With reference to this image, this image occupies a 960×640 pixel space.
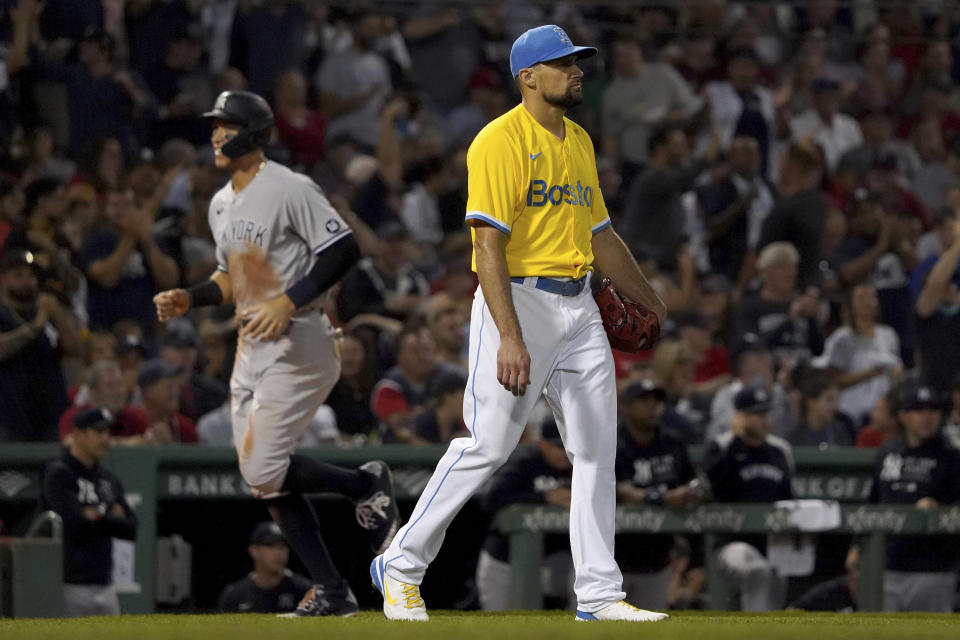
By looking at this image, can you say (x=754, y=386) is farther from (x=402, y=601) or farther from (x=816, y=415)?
(x=402, y=601)

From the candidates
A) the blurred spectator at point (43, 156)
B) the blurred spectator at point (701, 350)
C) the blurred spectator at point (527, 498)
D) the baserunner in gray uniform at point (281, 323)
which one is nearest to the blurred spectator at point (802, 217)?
the blurred spectator at point (701, 350)

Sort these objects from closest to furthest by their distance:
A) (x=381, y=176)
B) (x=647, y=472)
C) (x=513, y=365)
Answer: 1. (x=513, y=365)
2. (x=647, y=472)
3. (x=381, y=176)

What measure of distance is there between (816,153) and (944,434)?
424cm

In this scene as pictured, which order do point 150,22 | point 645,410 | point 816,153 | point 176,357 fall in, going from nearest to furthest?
point 645,410, point 176,357, point 150,22, point 816,153

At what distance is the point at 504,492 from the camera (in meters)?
8.65

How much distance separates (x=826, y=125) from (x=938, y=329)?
12.4 ft

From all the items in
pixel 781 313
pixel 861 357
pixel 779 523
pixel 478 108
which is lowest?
pixel 779 523

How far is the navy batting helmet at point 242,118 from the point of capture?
6145mm

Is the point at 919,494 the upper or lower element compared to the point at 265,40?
lower

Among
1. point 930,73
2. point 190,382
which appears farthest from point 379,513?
point 930,73

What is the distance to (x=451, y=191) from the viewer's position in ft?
41.2

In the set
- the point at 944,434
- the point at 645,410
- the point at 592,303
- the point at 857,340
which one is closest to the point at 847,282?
the point at 857,340

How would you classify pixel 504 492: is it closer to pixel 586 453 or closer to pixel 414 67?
pixel 586 453

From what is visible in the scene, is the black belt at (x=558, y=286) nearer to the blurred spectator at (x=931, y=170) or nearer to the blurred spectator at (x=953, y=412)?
the blurred spectator at (x=953, y=412)
